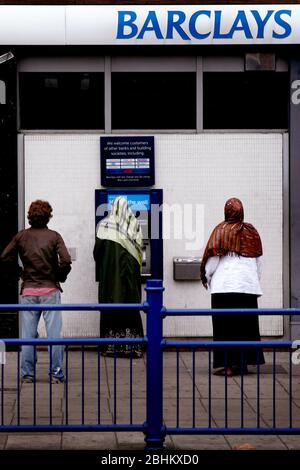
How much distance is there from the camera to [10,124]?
11.5 meters

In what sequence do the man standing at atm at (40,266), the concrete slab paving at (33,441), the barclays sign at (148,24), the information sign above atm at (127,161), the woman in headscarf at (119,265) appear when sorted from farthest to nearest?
the information sign above atm at (127,161) < the barclays sign at (148,24) < the woman in headscarf at (119,265) < the man standing at atm at (40,266) < the concrete slab paving at (33,441)

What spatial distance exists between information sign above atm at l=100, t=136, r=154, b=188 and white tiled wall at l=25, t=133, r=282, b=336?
105 millimetres

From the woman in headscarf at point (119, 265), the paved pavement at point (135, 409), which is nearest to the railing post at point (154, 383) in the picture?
the paved pavement at point (135, 409)

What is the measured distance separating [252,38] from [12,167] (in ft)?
9.92

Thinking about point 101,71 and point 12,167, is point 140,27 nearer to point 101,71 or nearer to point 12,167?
point 101,71

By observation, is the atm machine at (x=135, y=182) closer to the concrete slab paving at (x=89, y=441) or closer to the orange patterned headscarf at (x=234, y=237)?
the orange patterned headscarf at (x=234, y=237)

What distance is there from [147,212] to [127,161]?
61cm

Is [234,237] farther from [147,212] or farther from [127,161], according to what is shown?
[127,161]

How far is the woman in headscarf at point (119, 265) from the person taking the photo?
10.9m

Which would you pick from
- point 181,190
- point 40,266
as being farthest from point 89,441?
point 181,190

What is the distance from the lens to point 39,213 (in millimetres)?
9695

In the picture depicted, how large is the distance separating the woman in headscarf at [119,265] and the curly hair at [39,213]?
1.26 meters
